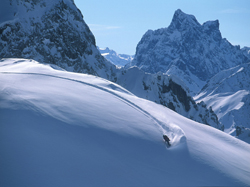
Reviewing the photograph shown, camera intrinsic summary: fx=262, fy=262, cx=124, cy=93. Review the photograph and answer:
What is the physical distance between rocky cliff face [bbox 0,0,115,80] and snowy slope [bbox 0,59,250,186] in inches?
1887

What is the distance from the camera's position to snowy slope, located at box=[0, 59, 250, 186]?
650 centimetres

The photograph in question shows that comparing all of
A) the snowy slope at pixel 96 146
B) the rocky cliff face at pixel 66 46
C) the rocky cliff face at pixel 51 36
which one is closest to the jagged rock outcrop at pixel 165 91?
the rocky cliff face at pixel 66 46

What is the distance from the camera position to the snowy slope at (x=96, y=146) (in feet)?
21.3

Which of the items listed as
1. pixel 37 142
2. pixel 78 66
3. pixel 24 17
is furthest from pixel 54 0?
pixel 37 142

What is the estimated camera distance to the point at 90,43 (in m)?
76.5

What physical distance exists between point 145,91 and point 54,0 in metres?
35.0

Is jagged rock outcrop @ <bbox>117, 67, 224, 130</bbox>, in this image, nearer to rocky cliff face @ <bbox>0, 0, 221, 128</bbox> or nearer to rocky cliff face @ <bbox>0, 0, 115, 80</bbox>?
rocky cliff face @ <bbox>0, 0, 221, 128</bbox>

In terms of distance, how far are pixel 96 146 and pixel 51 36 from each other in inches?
2353

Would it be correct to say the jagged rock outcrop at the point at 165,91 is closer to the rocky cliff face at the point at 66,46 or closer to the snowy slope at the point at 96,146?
the rocky cliff face at the point at 66,46

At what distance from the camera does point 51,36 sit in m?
62.9

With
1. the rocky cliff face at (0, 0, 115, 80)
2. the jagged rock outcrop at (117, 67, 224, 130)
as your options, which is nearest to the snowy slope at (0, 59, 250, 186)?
the rocky cliff face at (0, 0, 115, 80)

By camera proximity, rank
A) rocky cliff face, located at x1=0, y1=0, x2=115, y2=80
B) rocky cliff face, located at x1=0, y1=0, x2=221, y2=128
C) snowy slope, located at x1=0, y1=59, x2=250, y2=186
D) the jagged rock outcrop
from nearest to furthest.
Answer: snowy slope, located at x1=0, y1=59, x2=250, y2=186, rocky cliff face, located at x1=0, y1=0, x2=115, y2=80, rocky cliff face, located at x1=0, y1=0, x2=221, y2=128, the jagged rock outcrop

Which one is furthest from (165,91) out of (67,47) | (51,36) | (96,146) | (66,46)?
(96,146)

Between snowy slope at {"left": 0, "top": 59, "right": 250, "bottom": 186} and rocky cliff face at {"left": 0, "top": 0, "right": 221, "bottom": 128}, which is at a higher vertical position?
rocky cliff face at {"left": 0, "top": 0, "right": 221, "bottom": 128}
